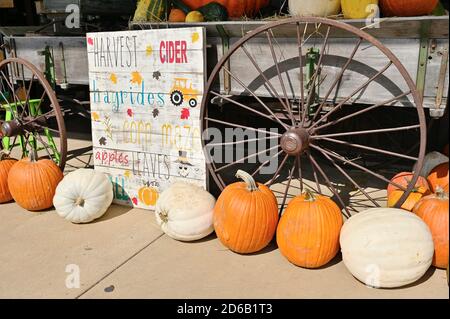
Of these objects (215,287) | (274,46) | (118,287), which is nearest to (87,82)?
(274,46)

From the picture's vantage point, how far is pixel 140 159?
384 cm

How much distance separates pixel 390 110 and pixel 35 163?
145 inches

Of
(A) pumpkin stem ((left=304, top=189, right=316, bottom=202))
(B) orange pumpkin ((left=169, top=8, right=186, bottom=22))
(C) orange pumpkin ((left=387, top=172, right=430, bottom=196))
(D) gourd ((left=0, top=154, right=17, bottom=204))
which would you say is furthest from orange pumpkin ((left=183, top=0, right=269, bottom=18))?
(D) gourd ((left=0, top=154, right=17, bottom=204))

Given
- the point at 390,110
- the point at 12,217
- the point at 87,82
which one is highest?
the point at 87,82

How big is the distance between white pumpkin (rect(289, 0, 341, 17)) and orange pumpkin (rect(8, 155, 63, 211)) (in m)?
2.55

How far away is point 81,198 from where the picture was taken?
3570 millimetres

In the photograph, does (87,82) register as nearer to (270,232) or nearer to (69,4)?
(69,4)

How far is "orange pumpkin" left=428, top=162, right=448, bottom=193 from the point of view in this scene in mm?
3301

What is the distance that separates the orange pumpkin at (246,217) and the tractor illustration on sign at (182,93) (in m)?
0.81

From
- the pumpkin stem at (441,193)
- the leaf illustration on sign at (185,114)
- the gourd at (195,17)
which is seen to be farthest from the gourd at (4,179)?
the pumpkin stem at (441,193)

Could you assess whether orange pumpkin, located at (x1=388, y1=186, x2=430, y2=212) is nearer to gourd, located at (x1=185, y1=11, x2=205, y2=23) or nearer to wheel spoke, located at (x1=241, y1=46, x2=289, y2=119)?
wheel spoke, located at (x1=241, y1=46, x2=289, y2=119)

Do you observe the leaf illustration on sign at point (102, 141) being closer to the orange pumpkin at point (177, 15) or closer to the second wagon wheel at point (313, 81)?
the second wagon wheel at point (313, 81)

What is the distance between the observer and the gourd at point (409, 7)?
2823 mm

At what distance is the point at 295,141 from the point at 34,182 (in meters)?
2.34
